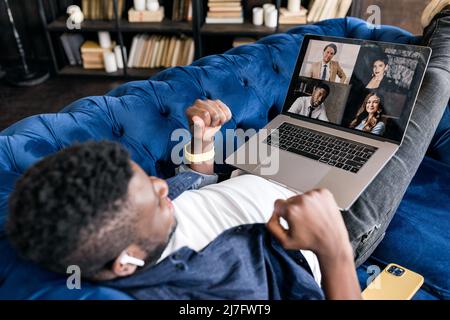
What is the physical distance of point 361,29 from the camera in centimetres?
171

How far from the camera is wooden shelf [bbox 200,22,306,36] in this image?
109 inches

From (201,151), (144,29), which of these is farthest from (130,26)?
(201,151)

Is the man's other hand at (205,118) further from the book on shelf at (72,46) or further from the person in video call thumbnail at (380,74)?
the book on shelf at (72,46)

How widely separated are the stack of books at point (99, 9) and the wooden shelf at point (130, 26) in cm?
4

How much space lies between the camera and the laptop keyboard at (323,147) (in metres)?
1.09

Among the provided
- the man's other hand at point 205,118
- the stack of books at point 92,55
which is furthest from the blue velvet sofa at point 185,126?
the stack of books at point 92,55

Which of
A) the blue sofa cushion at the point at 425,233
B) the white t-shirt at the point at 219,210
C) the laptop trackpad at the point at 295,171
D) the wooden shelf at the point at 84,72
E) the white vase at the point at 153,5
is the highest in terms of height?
the white vase at the point at 153,5

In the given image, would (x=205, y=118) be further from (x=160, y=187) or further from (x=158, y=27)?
(x=158, y=27)

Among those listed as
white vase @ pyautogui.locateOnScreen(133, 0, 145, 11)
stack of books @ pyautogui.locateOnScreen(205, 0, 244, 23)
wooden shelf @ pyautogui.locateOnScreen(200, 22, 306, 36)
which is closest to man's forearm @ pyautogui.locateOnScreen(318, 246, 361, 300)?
wooden shelf @ pyautogui.locateOnScreen(200, 22, 306, 36)

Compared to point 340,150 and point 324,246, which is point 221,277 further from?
point 340,150

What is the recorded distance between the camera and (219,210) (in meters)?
0.90

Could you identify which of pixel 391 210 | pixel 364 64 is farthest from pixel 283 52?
pixel 391 210

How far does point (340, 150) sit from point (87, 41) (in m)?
2.62
